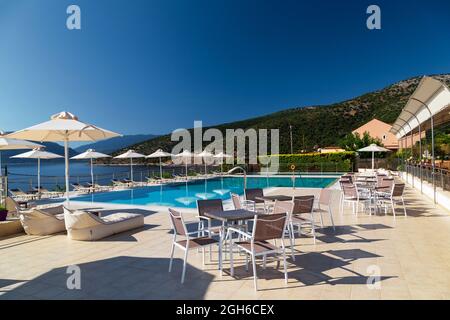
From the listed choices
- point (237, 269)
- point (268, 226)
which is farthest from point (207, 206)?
point (268, 226)

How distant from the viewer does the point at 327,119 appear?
45438 mm

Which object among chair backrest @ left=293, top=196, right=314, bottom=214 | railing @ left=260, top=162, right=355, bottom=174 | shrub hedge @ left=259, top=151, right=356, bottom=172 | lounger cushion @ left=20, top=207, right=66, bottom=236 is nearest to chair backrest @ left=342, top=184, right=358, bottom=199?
chair backrest @ left=293, top=196, right=314, bottom=214

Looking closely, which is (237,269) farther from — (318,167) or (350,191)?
(318,167)

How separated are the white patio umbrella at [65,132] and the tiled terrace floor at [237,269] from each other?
1888 millimetres

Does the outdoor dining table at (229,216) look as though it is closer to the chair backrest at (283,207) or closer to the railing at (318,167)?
the chair backrest at (283,207)

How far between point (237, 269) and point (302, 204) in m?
1.88

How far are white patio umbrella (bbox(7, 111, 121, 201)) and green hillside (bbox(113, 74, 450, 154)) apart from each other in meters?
34.8

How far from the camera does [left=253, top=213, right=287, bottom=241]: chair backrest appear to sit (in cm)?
369

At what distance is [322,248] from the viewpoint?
514 cm

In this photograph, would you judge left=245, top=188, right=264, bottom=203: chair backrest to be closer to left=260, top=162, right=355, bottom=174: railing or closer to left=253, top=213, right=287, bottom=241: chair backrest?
left=253, top=213, right=287, bottom=241: chair backrest

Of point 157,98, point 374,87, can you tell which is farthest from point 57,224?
point 374,87

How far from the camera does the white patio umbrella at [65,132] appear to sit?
6.25 meters

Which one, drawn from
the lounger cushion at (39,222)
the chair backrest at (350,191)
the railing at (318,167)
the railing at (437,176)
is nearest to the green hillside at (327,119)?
the railing at (318,167)
